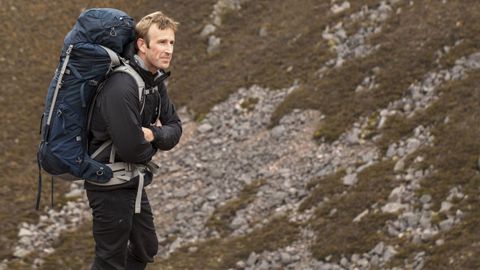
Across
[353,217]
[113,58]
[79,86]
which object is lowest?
[353,217]

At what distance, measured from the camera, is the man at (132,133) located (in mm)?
7445

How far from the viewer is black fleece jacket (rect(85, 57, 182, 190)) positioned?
7.39m

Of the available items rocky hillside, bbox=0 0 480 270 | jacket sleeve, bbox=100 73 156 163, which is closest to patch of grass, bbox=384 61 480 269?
rocky hillside, bbox=0 0 480 270

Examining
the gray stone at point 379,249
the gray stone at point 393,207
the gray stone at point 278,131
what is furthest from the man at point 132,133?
the gray stone at point 278,131

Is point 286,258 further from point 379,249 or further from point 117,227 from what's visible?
point 117,227

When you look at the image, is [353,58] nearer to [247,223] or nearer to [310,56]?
[310,56]

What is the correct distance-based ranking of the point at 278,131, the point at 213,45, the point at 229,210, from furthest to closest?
1. the point at 213,45
2. the point at 278,131
3. the point at 229,210

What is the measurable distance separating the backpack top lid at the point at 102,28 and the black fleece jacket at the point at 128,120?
0.35m

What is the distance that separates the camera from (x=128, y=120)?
24.3 feet

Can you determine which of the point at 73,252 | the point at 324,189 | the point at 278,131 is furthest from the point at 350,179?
the point at 73,252

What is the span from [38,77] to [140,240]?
22.2 m

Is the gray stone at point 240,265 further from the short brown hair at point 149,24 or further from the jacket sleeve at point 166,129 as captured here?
the short brown hair at point 149,24

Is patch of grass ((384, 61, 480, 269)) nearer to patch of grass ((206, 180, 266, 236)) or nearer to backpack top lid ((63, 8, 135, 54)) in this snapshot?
patch of grass ((206, 180, 266, 236))

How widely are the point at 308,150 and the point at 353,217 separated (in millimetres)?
4504
